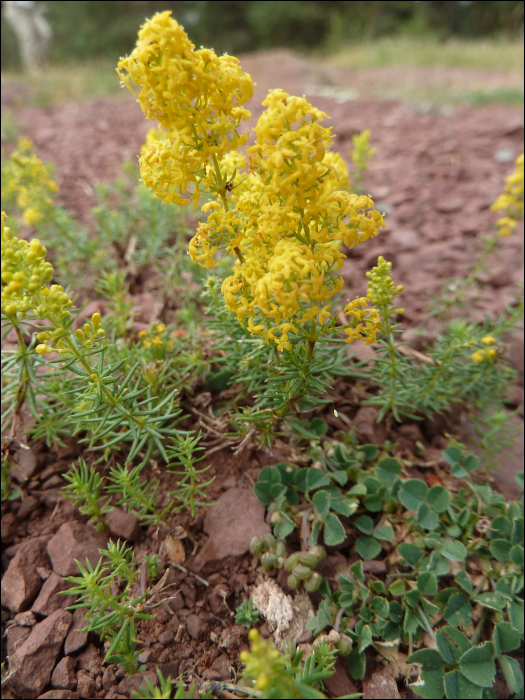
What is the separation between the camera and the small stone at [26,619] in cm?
231

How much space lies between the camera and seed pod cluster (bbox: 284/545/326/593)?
2.32 metres

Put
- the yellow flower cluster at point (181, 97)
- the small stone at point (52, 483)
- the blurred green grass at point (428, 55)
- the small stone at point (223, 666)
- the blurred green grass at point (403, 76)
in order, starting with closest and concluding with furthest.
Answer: the yellow flower cluster at point (181, 97) < the small stone at point (223, 666) < the small stone at point (52, 483) < the blurred green grass at point (403, 76) < the blurred green grass at point (428, 55)

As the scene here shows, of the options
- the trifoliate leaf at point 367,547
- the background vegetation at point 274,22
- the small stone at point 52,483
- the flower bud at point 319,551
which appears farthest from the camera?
the background vegetation at point 274,22

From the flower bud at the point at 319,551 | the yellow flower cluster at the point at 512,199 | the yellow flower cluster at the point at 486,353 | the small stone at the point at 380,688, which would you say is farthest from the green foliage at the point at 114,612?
the yellow flower cluster at the point at 512,199

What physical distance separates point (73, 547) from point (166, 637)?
2.42 feet

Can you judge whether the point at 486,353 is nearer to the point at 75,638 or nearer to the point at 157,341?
the point at 157,341

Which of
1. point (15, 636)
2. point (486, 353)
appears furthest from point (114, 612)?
point (486, 353)

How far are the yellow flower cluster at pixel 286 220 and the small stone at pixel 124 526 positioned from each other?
1.46 metres

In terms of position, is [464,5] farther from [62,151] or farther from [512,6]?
[62,151]

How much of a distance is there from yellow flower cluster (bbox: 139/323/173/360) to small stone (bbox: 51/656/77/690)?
1669 millimetres

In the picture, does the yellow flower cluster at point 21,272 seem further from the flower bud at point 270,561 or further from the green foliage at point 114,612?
the flower bud at point 270,561

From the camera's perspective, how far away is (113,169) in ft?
20.4

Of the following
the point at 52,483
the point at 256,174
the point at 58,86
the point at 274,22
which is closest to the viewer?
the point at 256,174

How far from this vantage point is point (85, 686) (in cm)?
206
